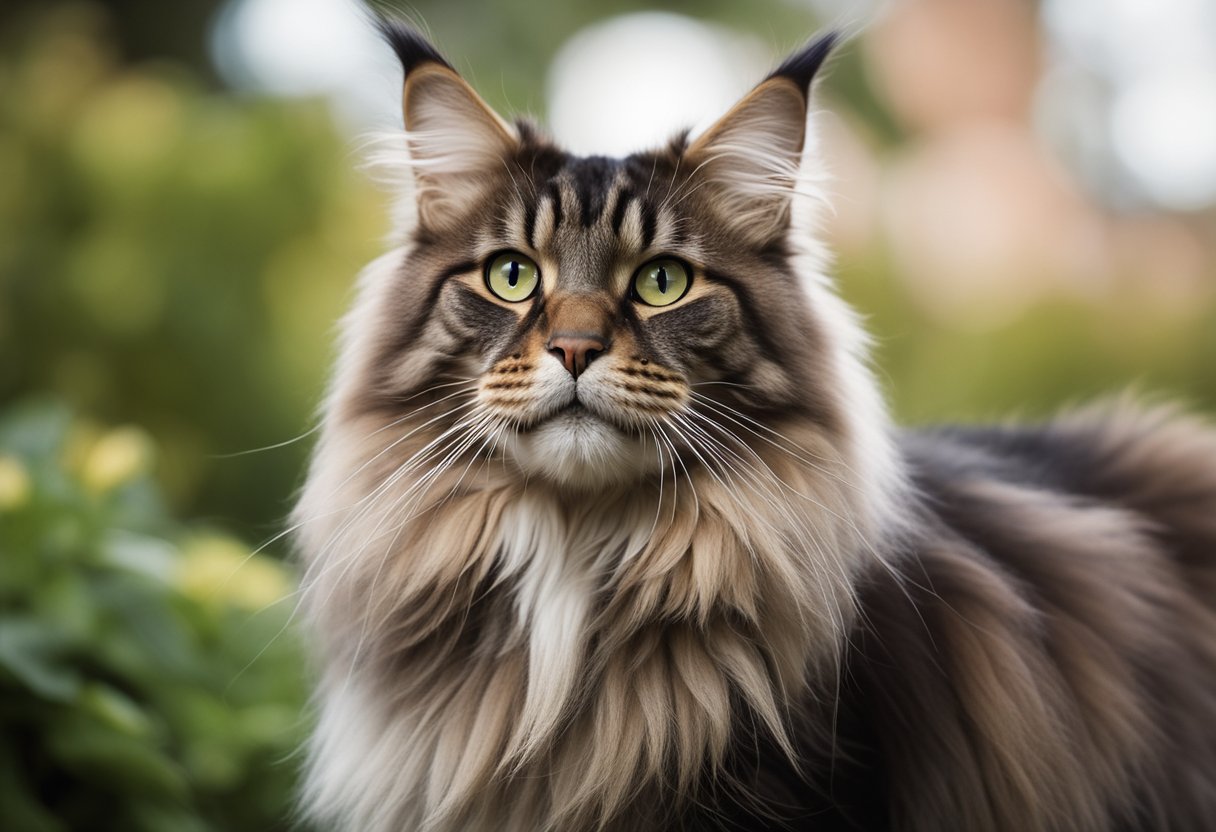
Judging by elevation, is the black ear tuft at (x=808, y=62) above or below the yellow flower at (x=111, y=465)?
above

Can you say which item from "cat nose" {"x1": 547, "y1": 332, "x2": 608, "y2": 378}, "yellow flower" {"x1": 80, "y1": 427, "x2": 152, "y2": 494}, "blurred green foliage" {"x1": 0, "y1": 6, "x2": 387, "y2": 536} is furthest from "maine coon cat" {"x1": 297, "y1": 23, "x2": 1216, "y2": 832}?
"blurred green foliage" {"x1": 0, "y1": 6, "x2": 387, "y2": 536}

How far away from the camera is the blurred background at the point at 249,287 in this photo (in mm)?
2535

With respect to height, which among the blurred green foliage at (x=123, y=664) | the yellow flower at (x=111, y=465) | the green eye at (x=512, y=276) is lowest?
the blurred green foliage at (x=123, y=664)

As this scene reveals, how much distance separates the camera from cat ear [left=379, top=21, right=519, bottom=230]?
216 cm

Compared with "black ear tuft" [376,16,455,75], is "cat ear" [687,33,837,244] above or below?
below

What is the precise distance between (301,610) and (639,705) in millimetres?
854

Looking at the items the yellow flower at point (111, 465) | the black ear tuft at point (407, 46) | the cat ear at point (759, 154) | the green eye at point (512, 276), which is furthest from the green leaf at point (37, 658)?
the cat ear at point (759, 154)

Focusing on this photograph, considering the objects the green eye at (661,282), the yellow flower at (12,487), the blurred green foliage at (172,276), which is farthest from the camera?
the blurred green foliage at (172,276)

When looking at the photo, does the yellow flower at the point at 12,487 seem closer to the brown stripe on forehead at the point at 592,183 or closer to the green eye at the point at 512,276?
the green eye at the point at 512,276

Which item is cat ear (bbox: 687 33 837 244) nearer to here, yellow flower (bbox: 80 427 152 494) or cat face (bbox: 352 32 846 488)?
cat face (bbox: 352 32 846 488)

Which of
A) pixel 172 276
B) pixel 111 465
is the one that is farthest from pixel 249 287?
pixel 111 465

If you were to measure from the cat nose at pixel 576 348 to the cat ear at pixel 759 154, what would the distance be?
1.61 ft

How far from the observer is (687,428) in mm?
1956

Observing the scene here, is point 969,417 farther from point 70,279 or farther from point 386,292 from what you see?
point 70,279
